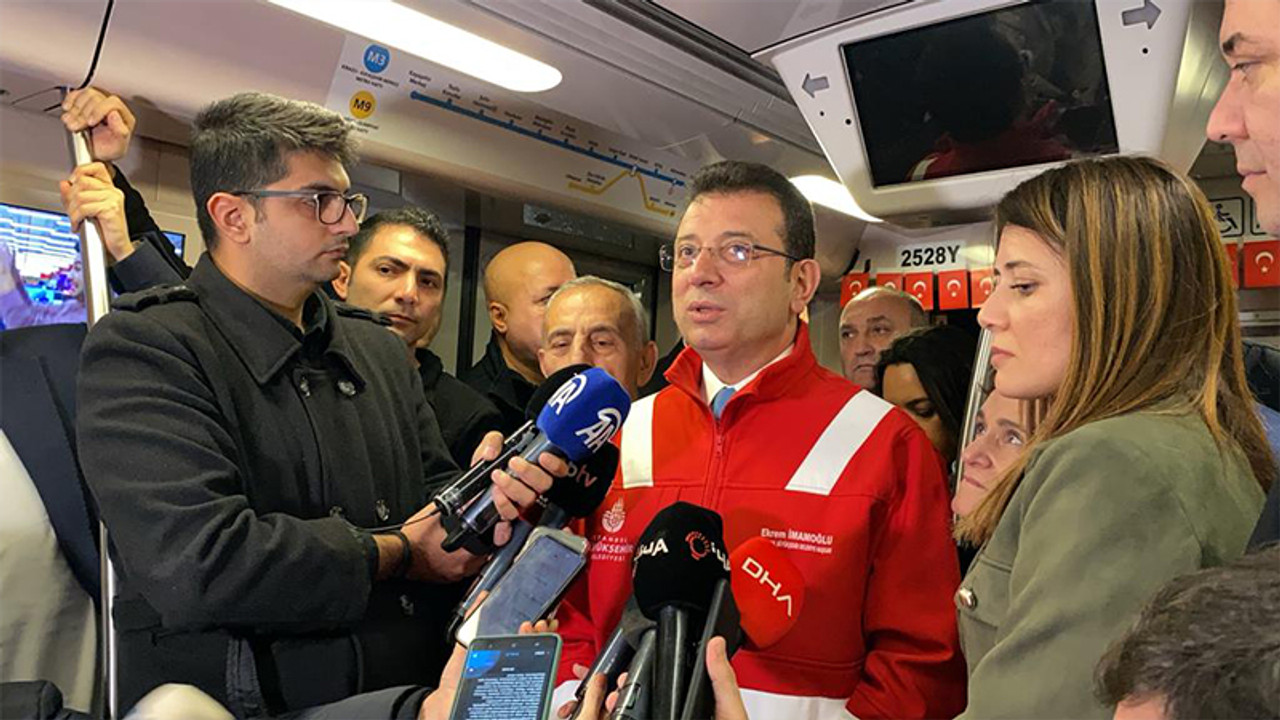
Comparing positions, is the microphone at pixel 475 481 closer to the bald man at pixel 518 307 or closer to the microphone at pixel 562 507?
the microphone at pixel 562 507

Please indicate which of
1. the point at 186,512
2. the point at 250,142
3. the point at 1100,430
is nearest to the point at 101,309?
the point at 250,142

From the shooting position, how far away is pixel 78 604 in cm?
194

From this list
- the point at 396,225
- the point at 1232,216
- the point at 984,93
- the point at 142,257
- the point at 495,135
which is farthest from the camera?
the point at 1232,216

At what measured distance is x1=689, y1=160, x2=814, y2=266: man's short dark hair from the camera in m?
1.95

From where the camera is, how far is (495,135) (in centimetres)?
319

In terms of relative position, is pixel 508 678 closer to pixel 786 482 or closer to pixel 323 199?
pixel 786 482

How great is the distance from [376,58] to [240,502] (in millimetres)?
1579

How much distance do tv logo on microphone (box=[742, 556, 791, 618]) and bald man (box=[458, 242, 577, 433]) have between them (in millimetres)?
1955

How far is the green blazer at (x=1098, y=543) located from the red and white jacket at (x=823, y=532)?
0.55 metres

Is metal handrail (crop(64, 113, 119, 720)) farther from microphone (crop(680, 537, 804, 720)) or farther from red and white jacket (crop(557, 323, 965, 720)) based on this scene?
microphone (crop(680, 537, 804, 720))

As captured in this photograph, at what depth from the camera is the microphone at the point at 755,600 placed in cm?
121

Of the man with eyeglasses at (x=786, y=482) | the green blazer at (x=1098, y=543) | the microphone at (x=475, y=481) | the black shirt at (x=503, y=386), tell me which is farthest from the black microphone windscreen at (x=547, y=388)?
the green blazer at (x=1098, y=543)

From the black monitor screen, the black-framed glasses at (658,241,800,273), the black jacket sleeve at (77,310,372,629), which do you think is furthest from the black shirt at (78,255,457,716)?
the black monitor screen

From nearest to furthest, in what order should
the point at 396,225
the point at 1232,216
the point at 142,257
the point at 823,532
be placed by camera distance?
the point at 823,532
the point at 142,257
the point at 396,225
the point at 1232,216
